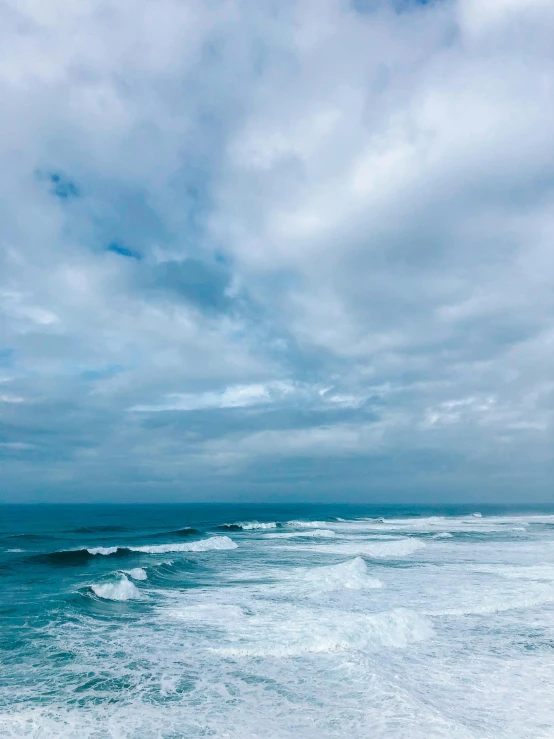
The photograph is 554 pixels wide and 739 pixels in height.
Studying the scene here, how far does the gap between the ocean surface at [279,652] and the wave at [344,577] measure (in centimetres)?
16

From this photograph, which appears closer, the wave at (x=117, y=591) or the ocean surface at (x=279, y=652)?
the ocean surface at (x=279, y=652)

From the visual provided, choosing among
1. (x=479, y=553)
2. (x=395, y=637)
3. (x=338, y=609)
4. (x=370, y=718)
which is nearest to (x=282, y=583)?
(x=338, y=609)

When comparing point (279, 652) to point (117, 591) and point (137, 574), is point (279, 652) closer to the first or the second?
point (117, 591)

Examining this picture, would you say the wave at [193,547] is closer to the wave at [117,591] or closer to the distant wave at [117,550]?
the distant wave at [117,550]

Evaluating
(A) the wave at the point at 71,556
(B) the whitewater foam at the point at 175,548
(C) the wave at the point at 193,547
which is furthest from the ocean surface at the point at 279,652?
(C) the wave at the point at 193,547

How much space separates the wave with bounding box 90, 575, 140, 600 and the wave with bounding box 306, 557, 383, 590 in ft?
29.1

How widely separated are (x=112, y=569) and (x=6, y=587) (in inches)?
279

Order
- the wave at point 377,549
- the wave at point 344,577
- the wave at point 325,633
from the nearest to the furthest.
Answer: the wave at point 325,633 → the wave at point 344,577 → the wave at point 377,549

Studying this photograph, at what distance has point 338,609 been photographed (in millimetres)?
19625

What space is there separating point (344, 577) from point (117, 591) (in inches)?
447

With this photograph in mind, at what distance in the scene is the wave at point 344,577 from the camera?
79.6ft

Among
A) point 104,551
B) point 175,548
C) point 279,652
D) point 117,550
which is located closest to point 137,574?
point 104,551

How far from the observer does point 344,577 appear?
84.3ft

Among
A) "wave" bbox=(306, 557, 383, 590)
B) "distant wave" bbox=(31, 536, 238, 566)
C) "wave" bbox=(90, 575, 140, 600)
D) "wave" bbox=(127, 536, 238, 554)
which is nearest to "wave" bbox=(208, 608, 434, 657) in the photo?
"wave" bbox=(306, 557, 383, 590)
